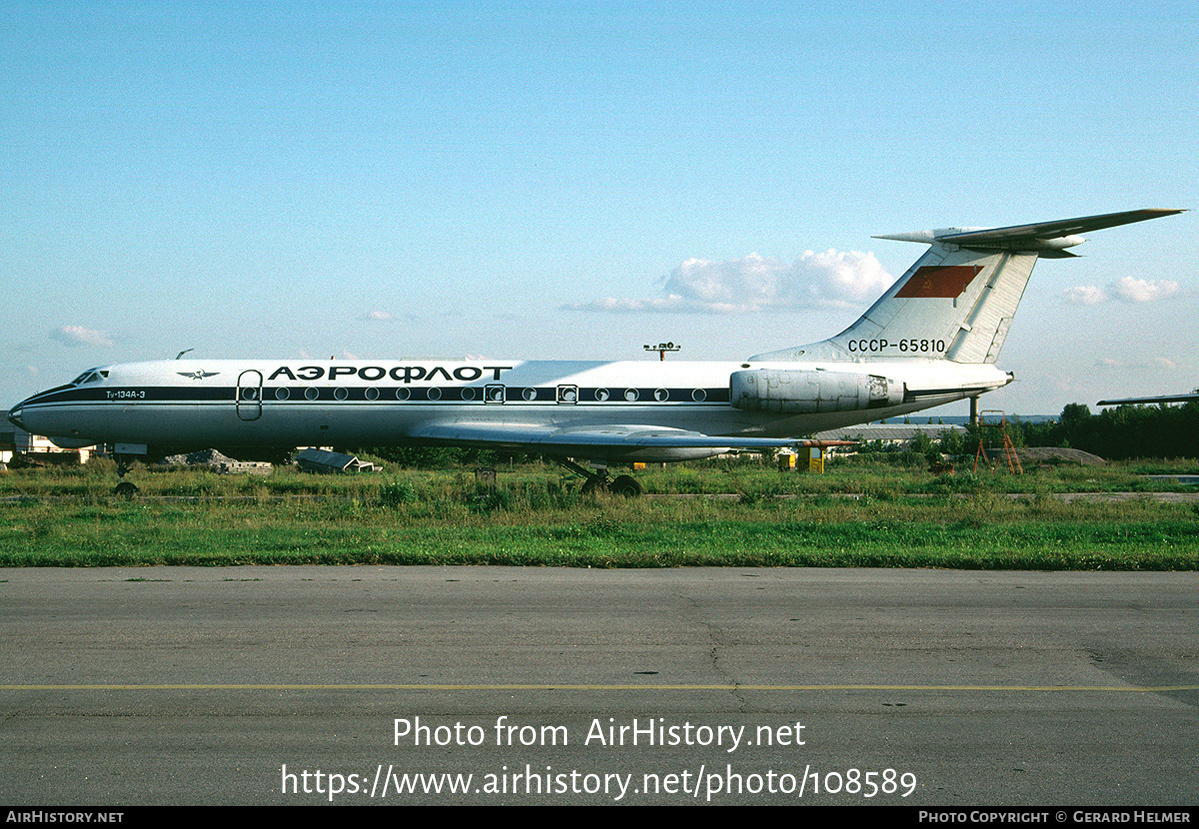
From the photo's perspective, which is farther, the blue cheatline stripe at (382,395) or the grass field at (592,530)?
the blue cheatline stripe at (382,395)

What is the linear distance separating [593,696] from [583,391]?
18850 millimetres

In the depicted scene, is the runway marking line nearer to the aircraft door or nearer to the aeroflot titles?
the aeroflot titles

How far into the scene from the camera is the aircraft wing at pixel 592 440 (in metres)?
22.8

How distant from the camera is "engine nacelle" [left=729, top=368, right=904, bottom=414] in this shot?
966 inches

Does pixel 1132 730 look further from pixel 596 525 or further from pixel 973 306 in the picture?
pixel 973 306

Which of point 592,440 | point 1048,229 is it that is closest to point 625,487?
point 592,440

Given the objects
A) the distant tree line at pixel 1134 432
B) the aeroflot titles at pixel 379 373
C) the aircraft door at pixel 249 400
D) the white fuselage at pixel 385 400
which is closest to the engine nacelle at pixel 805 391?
the white fuselage at pixel 385 400

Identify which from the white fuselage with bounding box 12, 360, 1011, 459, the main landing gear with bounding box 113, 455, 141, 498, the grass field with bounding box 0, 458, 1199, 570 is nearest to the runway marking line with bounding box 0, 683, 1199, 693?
the grass field with bounding box 0, 458, 1199, 570

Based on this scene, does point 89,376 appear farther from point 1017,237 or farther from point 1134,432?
point 1134,432

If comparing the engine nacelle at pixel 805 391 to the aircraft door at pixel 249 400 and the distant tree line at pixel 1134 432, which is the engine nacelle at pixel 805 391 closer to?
the aircraft door at pixel 249 400

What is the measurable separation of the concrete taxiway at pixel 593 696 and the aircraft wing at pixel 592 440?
1203 centimetres

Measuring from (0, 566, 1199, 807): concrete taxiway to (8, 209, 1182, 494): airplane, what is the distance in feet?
45.9

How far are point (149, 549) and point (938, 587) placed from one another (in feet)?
36.9

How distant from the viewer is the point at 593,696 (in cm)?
639
